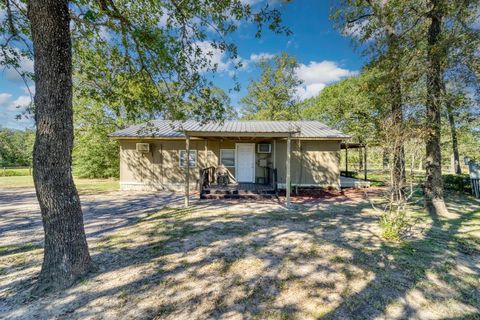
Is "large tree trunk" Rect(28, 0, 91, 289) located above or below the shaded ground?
above

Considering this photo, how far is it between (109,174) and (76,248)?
14.9 meters

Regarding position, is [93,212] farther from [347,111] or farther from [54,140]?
[347,111]

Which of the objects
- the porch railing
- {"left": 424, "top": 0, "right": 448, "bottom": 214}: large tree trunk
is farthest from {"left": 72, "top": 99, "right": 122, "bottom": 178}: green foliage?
{"left": 424, "top": 0, "right": 448, "bottom": 214}: large tree trunk

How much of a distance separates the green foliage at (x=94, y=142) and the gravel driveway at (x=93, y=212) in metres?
5.53

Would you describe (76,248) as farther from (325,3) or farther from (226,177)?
(325,3)

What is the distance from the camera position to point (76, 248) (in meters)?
3.03

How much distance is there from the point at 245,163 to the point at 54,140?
8.90 meters

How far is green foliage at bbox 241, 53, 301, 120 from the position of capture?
22969 millimetres

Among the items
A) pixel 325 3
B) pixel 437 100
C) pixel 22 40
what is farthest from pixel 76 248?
pixel 325 3

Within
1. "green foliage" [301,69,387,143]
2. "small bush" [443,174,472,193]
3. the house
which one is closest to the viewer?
"small bush" [443,174,472,193]

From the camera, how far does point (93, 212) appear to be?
22.5ft

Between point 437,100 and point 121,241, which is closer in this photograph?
point 121,241

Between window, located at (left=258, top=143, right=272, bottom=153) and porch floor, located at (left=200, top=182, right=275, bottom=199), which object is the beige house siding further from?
porch floor, located at (left=200, top=182, right=275, bottom=199)

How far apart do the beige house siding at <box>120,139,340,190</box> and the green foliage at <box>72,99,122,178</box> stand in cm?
413
